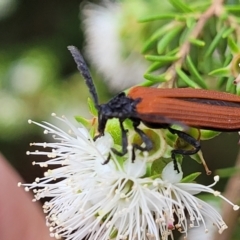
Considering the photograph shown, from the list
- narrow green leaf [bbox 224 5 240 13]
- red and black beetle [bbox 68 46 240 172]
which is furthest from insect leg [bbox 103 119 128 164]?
narrow green leaf [bbox 224 5 240 13]

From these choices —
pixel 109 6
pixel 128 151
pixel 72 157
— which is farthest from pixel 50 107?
pixel 128 151

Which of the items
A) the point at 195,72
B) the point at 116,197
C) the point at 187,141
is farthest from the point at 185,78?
the point at 116,197

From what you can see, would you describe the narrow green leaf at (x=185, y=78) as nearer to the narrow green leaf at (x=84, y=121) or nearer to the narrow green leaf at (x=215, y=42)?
the narrow green leaf at (x=215, y=42)

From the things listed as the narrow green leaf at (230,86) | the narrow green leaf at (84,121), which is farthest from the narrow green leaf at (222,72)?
the narrow green leaf at (84,121)

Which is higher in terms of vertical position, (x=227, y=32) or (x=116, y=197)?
(x=227, y=32)

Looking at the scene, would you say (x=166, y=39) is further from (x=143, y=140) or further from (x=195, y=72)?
(x=143, y=140)
